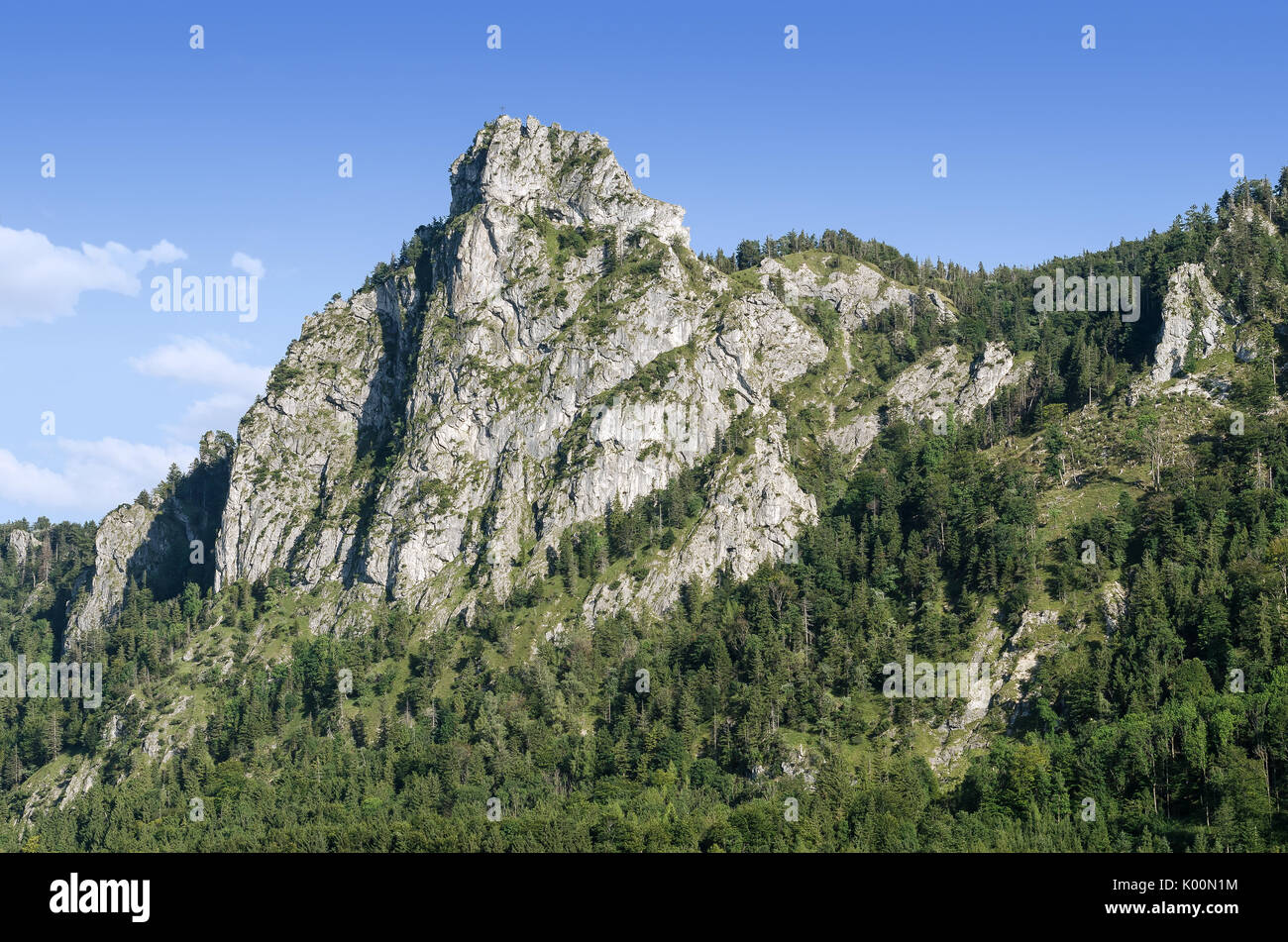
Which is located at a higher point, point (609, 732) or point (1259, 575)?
point (1259, 575)

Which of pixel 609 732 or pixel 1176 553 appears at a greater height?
pixel 1176 553
